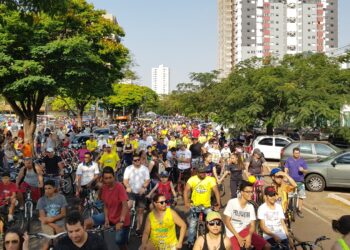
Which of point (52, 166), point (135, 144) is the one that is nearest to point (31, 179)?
point (52, 166)

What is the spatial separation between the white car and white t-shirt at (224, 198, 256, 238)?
1784 cm

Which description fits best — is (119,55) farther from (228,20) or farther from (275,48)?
(228,20)

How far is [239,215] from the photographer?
6.00m

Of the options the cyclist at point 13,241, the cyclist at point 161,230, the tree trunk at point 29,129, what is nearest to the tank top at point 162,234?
the cyclist at point 161,230

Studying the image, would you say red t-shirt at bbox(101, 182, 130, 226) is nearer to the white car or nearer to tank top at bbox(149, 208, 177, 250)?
tank top at bbox(149, 208, 177, 250)

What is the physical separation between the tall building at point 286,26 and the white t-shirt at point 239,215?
371 feet

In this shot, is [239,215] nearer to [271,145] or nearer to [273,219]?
[273,219]

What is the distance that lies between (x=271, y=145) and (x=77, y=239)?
20.2 metres

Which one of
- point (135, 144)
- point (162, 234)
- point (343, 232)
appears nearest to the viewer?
point (343, 232)

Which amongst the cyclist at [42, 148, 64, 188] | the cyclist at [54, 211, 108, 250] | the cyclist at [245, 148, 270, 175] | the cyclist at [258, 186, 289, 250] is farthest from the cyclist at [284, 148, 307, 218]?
the cyclist at [54, 211, 108, 250]

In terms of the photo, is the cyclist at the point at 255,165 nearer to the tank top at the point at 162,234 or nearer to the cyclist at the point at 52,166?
the cyclist at the point at 52,166

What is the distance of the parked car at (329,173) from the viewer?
1455 centimetres

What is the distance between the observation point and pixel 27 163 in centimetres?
970

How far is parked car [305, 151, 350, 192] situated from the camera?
1455 cm
